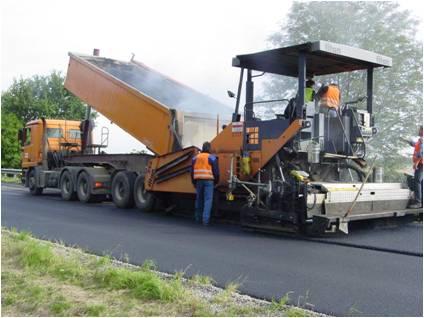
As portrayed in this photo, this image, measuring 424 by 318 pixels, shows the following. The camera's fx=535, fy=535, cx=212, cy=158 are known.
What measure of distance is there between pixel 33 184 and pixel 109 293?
1192cm

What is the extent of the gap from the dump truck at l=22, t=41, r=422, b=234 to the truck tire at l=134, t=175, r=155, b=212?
0.9 inches

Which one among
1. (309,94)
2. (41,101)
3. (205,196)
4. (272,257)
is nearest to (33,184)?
(205,196)

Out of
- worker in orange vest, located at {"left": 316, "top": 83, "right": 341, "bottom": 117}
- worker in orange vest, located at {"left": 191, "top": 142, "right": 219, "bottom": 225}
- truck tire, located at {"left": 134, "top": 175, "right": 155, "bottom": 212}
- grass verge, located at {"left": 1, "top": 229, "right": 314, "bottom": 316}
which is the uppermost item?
worker in orange vest, located at {"left": 316, "top": 83, "right": 341, "bottom": 117}

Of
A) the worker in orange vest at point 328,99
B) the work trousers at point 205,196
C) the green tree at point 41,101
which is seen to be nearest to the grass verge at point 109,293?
the work trousers at point 205,196

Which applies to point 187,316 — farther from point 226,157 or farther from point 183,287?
point 226,157

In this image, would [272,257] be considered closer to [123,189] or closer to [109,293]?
[109,293]

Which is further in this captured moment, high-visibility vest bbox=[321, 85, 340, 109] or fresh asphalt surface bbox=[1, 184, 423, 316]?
high-visibility vest bbox=[321, 85, 340, 109]

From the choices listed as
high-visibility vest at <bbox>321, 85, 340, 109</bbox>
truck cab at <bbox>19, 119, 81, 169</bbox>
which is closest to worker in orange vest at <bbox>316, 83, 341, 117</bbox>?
high-visibility vest at <bbox>321, 85, 340, 109</bbox>

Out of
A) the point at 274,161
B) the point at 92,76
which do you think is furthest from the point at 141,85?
the point at 274,161

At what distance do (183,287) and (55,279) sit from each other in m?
1.20

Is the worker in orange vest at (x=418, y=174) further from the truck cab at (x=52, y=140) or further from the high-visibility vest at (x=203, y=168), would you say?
the truck cab at (x=52, y=140)

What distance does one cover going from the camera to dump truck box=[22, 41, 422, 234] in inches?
300

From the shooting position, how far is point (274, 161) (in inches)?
318

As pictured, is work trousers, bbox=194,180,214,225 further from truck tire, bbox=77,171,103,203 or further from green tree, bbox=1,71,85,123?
green tree, bbox=1,71,85,123
